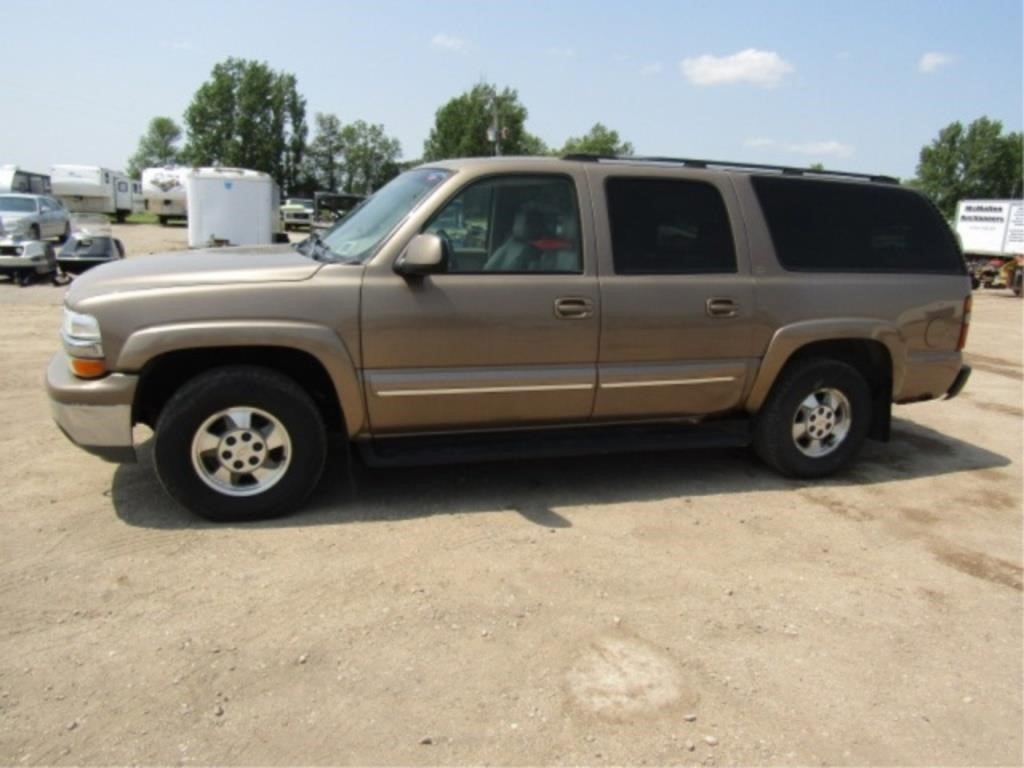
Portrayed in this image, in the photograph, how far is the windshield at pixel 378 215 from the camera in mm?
4172

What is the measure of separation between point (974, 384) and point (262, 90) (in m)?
81.4

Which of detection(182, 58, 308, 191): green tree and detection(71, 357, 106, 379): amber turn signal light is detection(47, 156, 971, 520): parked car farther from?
detection(182, 58, 308, 191): green tree

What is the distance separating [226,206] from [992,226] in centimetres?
2716

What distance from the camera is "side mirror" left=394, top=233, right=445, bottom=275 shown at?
151 inches

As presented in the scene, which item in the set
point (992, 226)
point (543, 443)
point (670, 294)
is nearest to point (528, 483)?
point (543, 443)

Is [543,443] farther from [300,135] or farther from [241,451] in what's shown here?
[300,135]

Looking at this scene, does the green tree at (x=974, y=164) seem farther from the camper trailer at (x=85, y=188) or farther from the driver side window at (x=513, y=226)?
the driver side window at (x=513, y=226)

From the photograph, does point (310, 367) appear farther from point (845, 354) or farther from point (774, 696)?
point (845, 354)

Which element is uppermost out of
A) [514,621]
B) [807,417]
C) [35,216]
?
[35,216]

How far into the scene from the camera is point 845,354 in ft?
17.0

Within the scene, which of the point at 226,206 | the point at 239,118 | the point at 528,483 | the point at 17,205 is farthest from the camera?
the point at 239,118

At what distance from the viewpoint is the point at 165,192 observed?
40406mm

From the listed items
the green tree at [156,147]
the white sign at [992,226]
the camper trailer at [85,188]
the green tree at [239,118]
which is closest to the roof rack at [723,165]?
the white sign at [992,226]

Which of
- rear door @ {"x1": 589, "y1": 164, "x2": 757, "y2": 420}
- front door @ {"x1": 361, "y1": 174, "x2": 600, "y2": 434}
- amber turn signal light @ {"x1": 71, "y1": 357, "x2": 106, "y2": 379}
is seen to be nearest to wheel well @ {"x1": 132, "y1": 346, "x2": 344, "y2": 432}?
amber turn signal light @ {"x1": 71, "y1": 357, "x2": 106, "y2": 379}
